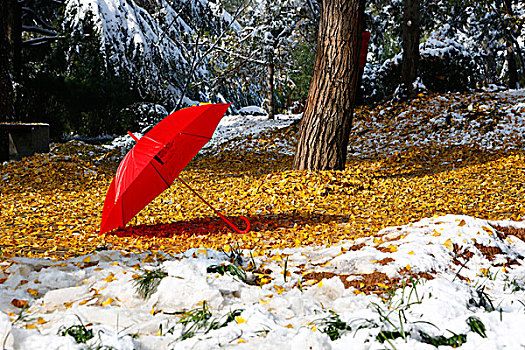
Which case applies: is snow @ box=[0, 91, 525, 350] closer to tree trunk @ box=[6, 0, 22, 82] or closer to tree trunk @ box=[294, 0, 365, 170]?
tree trunk @ box=[294, 0, 365, 170]

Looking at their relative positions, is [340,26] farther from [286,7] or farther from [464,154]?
[286,7]

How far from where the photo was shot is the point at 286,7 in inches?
415

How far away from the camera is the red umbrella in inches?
123

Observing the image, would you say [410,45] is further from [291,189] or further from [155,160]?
[155,160]

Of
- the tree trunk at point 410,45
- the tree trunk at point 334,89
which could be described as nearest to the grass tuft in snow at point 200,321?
the tree trunk at point 334,89

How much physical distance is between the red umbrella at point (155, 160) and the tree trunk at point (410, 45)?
7.30 metres

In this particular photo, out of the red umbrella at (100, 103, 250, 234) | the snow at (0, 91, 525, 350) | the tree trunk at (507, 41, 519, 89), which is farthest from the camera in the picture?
the tree trunk at (507, 41, 519, 89)

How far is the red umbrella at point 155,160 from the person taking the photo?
311 cm

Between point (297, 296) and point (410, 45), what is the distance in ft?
27.7

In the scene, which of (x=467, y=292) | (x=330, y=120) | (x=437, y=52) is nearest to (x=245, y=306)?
(x=467, y=292)

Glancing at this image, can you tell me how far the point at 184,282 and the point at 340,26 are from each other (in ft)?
12.7

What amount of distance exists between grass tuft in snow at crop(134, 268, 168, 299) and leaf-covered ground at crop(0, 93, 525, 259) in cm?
79

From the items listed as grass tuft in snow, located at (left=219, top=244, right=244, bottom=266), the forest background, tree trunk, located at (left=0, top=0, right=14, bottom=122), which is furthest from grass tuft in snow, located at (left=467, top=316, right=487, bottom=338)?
the forest background

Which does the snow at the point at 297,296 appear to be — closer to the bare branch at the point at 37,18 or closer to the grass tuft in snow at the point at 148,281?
the grass tuft in snow at the point at 148,281
